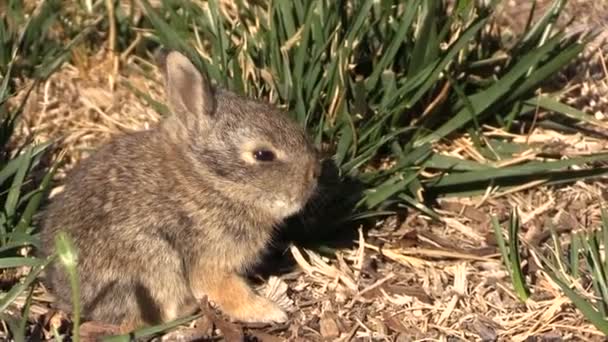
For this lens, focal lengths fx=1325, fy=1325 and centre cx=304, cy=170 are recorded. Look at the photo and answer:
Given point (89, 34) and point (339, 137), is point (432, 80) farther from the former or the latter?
point (89, 34)

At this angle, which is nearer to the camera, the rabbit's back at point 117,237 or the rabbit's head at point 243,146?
the rabbit's back at point 117,237

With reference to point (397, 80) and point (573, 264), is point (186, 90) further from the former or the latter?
point (573, 264)

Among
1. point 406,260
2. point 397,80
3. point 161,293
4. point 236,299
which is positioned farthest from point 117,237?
point 397,80

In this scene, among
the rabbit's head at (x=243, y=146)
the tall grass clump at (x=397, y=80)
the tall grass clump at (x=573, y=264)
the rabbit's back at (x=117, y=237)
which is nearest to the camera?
the tall grass clump at (x=573, y=264)

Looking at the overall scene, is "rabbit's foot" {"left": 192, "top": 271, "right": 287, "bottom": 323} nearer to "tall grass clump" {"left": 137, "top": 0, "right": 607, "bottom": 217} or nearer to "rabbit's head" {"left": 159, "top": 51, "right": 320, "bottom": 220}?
"rabbit's head" {"left": 159, "top": 51, "right": 320, "bottom": 220}

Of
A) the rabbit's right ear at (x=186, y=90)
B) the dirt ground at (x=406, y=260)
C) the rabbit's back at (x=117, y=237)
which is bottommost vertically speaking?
the dirt ground at (x=406, y=260)

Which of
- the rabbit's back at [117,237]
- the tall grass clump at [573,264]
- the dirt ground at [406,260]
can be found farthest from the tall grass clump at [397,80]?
the rabbit's back at [117,237]

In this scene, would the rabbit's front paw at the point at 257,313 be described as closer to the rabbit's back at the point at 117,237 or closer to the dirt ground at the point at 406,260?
the dirt ground at the point at 406,260
